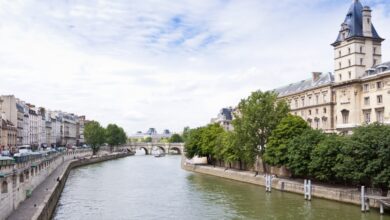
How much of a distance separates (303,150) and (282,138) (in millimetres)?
7207

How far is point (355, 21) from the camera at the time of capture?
6222 cm

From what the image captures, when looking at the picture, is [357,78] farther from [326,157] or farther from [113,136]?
[113,136]

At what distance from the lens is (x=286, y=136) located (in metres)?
54.2

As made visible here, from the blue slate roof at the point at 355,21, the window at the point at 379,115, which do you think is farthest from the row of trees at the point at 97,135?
the window at the point at 379,115

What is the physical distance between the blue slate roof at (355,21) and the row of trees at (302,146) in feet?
44.2

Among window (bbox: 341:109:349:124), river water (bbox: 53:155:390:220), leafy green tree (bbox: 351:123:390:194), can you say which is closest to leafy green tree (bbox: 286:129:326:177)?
river water (bbox: 53:155:390:220)

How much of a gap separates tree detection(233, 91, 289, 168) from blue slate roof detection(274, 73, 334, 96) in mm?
12820

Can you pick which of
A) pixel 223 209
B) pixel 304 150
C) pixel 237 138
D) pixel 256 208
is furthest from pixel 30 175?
pixel 237 138

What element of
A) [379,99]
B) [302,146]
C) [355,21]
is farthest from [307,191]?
[355,21]

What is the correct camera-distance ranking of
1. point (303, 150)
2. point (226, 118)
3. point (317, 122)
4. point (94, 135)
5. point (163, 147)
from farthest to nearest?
point (163, 147) < point (94, 135) < point (226, 118) < point (317, 122) < point (303, 150)

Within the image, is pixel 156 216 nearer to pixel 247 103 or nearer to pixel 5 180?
pixel 5 180

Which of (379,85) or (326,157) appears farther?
(379,85)

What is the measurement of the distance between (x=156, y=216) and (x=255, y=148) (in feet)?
90.9

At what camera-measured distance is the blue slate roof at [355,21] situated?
62062 mm
